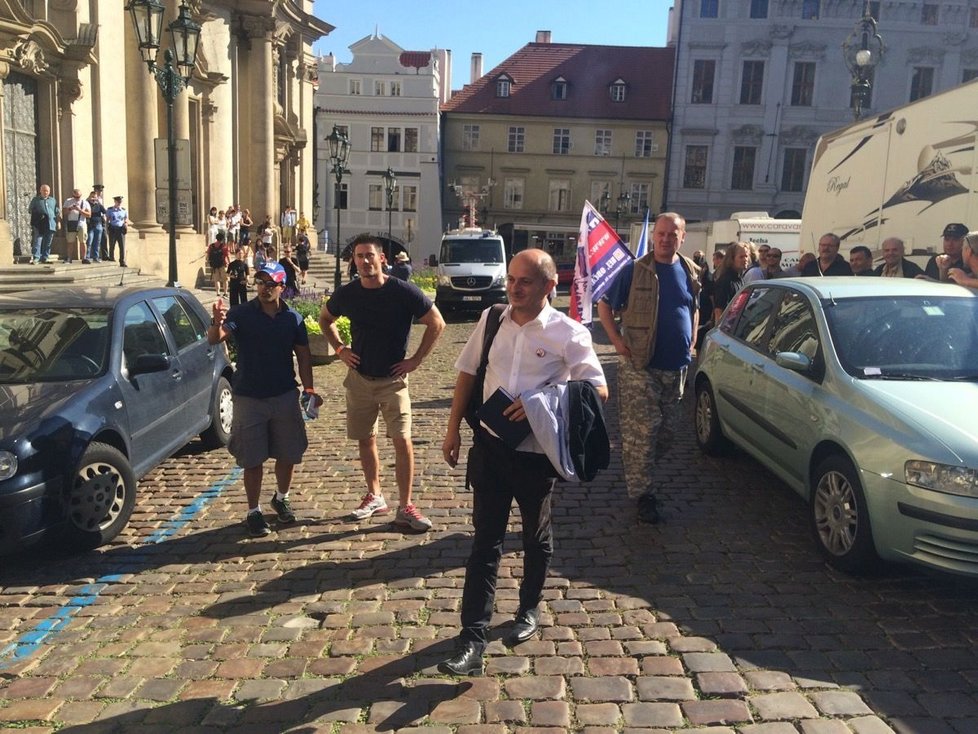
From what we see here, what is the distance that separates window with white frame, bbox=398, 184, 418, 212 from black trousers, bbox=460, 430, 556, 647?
52203 mm

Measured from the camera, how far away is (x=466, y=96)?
53.2m

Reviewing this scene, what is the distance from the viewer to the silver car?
4.05 metres

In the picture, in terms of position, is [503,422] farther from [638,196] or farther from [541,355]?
[638,196]

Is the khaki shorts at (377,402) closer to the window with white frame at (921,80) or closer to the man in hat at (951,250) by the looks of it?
the man in hat at (951,250)

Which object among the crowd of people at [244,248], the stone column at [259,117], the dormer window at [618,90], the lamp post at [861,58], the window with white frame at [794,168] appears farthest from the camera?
the dormer window at [618,90]

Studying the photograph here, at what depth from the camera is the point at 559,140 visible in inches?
2042

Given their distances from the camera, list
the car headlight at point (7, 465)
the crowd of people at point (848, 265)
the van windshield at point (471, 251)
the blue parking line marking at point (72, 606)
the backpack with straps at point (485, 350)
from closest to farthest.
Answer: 1. the backpack with straps at point (485, 350)
2. the blue parking line marking at point (72, 606)
3. the car headlight at point (7, 465)
4. the crowd of people at point (848, 265)
5. the van windshield at point (471, 251)

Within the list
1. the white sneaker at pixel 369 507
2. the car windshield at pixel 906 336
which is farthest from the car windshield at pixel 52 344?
the car windshield at pixel 906 336

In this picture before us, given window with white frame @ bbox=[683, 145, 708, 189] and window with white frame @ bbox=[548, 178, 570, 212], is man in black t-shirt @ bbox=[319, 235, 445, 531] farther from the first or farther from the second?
window with white frame @ bbox=[548, 178, 570, 212]

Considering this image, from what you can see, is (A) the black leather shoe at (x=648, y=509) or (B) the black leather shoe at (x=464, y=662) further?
(A) the black leather shoe at (x=648, y=509)

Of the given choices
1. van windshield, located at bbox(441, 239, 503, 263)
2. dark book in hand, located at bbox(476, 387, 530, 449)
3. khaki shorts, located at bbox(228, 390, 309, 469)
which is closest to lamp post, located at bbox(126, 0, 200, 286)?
khaki shorts, located at bbox(228, 390, 309, 469)

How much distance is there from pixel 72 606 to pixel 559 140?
50.4m

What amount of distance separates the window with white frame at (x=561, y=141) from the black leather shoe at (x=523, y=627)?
50195 millimetres

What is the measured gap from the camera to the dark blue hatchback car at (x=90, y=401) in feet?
15.3
